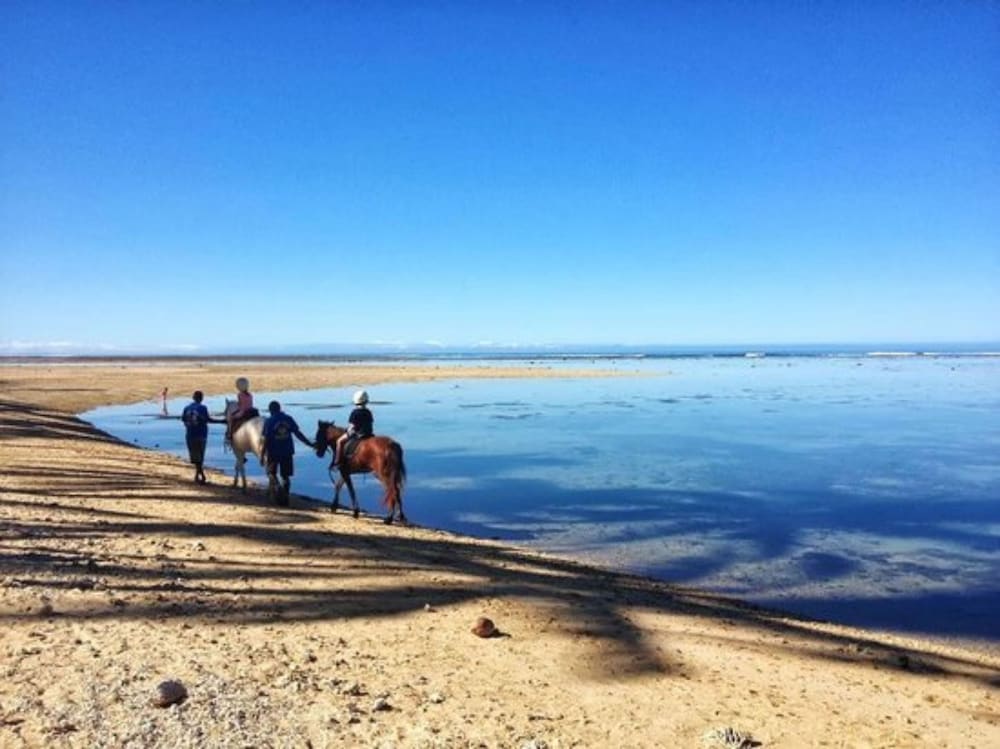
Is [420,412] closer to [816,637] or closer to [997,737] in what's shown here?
[816,637]

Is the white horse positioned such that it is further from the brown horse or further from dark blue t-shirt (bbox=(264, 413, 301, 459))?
the brown horse

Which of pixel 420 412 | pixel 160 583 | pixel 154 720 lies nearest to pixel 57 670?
pixel 154 720

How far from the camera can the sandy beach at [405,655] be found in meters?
5.64

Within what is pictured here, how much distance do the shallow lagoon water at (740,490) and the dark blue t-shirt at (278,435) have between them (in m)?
3.18

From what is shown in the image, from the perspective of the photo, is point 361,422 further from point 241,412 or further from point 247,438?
point 241,412

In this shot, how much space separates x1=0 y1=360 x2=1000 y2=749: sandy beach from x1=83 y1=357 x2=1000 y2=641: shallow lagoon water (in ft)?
6.69

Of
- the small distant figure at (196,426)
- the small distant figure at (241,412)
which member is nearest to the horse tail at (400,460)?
the small distant figure at (241,412)

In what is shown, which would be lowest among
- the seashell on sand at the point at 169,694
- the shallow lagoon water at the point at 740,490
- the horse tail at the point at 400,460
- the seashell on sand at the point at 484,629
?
the shallow lagoon water at the point at 740,490

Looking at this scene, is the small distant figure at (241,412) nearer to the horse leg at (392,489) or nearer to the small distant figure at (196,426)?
the small distant figure at (196,426)

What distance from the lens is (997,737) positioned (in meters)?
6.31

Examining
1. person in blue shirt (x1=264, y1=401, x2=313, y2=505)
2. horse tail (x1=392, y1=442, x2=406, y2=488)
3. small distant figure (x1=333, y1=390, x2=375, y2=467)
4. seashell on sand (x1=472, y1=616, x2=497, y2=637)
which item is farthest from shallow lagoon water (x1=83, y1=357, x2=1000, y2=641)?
seashell on sand (x1=472, y1=616, x2=497, y2=637)

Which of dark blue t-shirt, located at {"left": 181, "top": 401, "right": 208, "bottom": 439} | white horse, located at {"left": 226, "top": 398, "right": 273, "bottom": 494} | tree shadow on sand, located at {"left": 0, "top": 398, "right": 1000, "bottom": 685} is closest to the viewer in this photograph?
tree shadow on sand, located at {"left": 0, "top": 398, "right": 1000, "bottom": 685}

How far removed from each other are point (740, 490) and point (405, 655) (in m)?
13.8

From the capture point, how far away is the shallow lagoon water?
1202 centimetres
